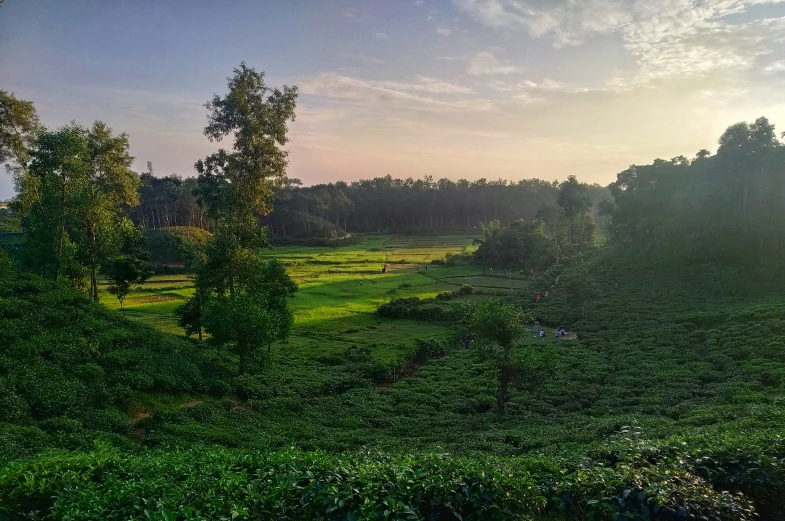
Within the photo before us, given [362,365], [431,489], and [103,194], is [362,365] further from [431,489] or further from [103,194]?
[431,489]

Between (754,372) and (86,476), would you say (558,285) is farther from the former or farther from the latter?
(86,476)

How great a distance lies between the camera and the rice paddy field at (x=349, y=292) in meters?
41.9

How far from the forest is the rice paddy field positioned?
0.53 metres

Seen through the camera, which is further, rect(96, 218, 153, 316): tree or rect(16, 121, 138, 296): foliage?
rect(96, 218, 153, 316): tree

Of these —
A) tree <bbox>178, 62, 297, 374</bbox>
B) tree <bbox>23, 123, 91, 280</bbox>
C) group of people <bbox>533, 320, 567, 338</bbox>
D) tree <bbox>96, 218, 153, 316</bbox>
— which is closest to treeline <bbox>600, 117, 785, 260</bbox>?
→ group of people <bbox>533, 320, 567, 338</bbox>

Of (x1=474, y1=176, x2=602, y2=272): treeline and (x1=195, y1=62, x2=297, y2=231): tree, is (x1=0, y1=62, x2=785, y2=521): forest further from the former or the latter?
(x1=474, y1=176, x2=602, y2=272): treeline

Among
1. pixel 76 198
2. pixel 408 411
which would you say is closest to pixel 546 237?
pixel 408 411

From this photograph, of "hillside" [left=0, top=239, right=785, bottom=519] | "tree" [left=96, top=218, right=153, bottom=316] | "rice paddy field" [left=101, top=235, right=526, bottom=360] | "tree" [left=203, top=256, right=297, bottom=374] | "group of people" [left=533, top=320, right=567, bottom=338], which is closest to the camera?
"hillside" [left=0, top=239, right=785, bottom=519]

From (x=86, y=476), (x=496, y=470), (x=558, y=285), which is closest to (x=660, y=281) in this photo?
(x=558, y=285)

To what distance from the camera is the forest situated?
326 inches

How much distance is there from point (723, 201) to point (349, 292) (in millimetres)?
52317

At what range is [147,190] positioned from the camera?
133 metres

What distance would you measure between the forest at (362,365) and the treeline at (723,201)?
11.8 inches

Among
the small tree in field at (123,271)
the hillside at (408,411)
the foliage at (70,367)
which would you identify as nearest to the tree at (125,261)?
the small tree in field at (123,271)
